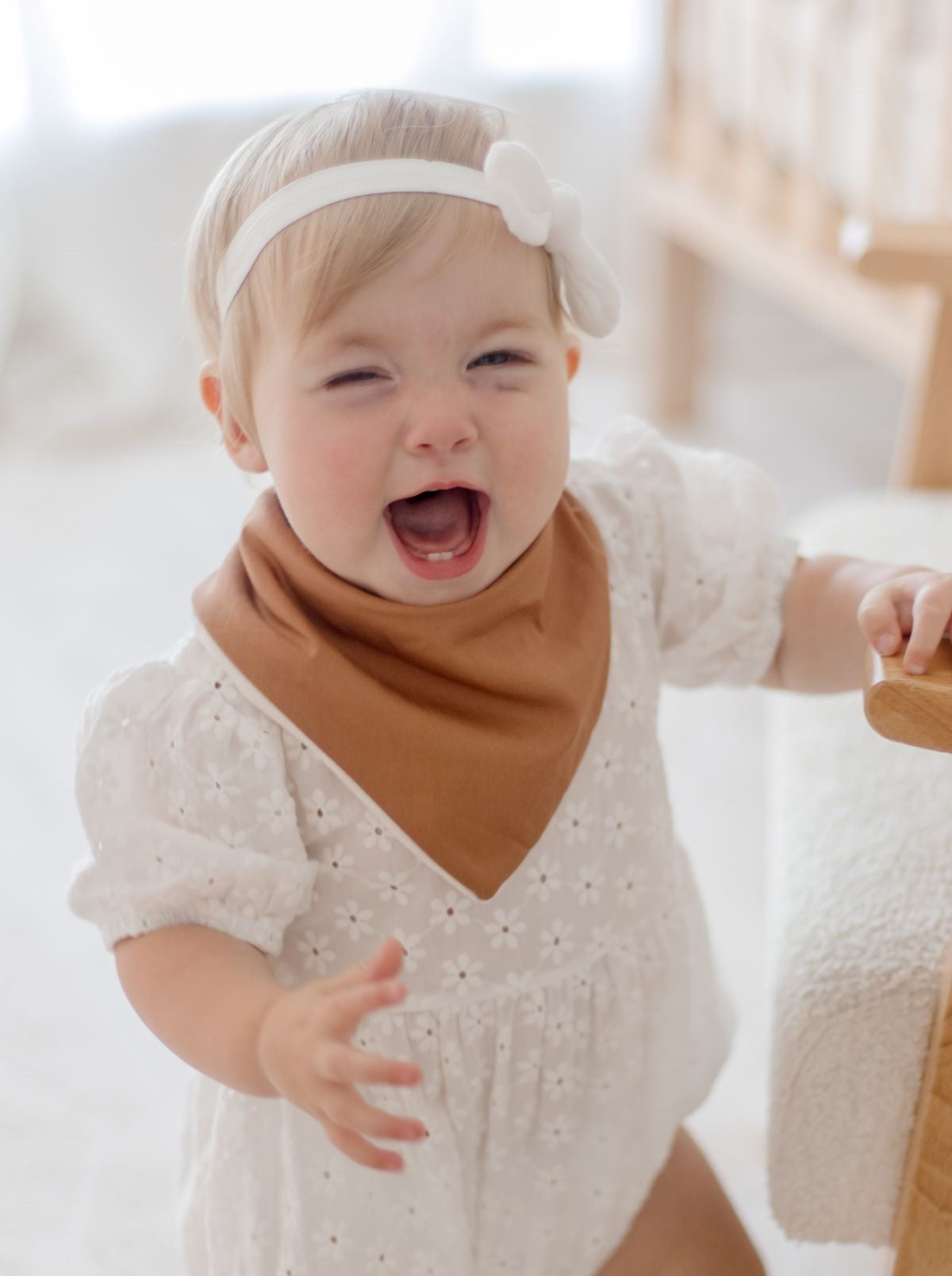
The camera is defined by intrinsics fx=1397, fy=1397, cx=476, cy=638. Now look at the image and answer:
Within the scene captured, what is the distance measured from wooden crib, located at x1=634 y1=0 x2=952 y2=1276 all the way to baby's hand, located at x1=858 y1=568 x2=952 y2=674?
0.41 m

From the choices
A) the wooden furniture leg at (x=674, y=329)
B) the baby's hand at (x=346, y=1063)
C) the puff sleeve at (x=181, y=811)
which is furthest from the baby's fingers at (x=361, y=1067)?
the wooden furniture leg at (x=674, y=329)

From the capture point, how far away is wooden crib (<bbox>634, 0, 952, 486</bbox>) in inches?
58.1

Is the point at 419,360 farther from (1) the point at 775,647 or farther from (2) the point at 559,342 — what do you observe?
(1) the point at 775,647

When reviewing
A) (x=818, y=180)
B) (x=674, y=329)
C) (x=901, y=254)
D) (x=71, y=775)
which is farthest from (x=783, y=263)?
(x=71, y=775)

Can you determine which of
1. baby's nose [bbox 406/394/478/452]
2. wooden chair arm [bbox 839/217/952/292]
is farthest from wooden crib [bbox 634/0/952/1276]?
baby's nose [bbox 406/394/478/452]

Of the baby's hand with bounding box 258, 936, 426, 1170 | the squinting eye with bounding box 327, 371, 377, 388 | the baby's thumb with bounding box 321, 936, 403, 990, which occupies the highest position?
the squinting eye with bounding box 327, 371, 377, 388

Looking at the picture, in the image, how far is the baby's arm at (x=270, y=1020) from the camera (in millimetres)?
528

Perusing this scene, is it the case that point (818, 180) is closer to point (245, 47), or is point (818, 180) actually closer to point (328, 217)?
point (245, 47)

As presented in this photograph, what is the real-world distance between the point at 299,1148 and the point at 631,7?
2075 mm

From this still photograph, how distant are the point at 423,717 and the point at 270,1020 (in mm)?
172

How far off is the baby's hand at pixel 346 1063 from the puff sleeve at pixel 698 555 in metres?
0.33

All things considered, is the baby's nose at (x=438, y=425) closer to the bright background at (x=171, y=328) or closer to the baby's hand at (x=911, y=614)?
the baby's hand at (x=911, y=614)

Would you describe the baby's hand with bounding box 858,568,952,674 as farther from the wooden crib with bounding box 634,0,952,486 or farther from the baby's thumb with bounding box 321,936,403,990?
the wooden crib with bounding box 634,0,952,486

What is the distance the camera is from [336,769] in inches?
27.0
